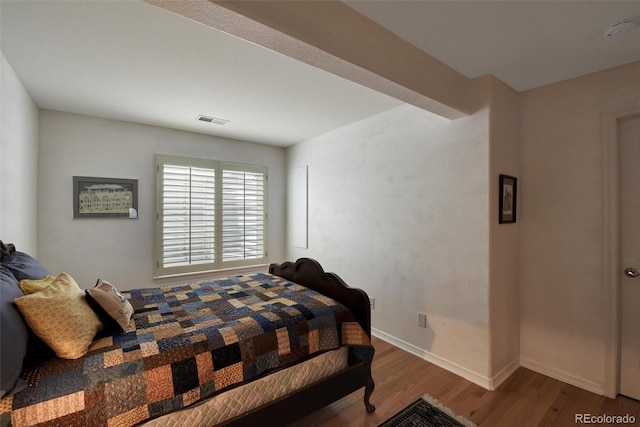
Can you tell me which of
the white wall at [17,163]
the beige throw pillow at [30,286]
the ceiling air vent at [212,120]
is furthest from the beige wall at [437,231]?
the white wall at [17,163]

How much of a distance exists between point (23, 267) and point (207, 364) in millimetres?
1260

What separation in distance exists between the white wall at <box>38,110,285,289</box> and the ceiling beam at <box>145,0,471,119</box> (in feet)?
9.18

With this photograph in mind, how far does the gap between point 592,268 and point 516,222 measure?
601mm

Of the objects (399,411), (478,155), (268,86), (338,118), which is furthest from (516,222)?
(268,86)

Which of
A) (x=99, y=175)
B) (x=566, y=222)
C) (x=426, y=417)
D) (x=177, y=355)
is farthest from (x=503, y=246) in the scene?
(x=99, y=175)

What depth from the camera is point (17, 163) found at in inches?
91.4

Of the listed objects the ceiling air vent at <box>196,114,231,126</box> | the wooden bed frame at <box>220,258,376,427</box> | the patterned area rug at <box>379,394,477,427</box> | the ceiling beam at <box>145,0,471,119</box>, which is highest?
the ceiling air vent at <box>196,114,231,126</box>

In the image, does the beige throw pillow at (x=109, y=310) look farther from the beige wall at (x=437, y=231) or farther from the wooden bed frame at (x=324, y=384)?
the beige wall at (x=437, y=231)

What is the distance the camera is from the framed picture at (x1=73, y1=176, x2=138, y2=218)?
3.16 m

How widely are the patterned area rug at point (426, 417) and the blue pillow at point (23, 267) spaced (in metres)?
2.35

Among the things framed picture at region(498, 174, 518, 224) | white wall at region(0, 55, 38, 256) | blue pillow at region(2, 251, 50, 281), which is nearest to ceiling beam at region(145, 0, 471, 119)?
framed picture at region(498, 174, 518, 224)

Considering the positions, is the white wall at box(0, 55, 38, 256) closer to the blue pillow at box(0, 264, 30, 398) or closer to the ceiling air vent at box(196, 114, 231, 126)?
the blue pillow at box(0, 264, 30, 398)

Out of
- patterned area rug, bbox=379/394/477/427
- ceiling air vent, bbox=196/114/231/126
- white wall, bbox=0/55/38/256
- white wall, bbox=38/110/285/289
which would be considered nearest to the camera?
patterned area rug, bbox=379/394/477/427

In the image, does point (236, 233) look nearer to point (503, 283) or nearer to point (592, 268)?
point (503, 283)
